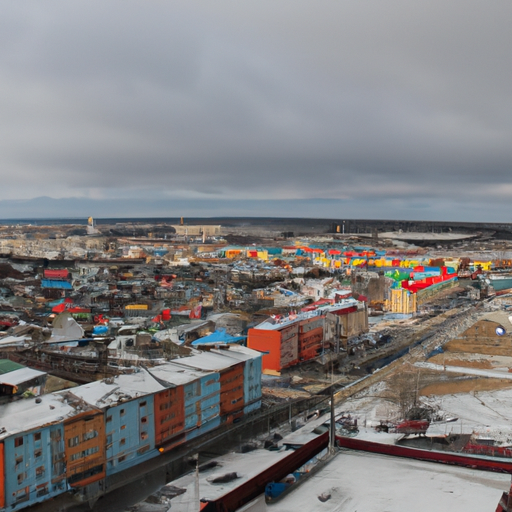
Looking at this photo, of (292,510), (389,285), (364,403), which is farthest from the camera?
(389,285)

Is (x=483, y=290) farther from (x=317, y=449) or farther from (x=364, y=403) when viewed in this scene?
(x=317, y=449)

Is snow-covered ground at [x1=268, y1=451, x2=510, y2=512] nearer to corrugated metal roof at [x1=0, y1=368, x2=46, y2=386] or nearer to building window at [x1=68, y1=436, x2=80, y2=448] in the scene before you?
building window at [x1=68, y1=436, x2=80, y2=448]

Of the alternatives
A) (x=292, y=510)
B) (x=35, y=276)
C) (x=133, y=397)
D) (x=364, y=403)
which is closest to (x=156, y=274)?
(x=35, y=276)

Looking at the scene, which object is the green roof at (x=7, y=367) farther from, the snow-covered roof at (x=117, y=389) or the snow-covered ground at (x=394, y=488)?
the snow-covered ground at (x=394, y=488)

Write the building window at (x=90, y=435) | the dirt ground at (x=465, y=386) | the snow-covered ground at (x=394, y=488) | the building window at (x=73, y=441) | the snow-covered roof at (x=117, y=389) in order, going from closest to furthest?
the snow-covered ground at (x=394, y=488) → the building window at (x=73, y=441) → the building window at (x=90, y=435) → the snow-covered roof at (x=117, y=389) → the dirt ground at (x=465, y=386)

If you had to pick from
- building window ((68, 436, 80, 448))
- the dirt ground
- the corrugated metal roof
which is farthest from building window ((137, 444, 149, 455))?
the dirt ground

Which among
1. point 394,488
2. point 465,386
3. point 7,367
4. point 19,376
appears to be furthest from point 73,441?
point 465,386

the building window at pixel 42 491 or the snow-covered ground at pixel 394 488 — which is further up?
the snow-covered ground at pixel 394 488

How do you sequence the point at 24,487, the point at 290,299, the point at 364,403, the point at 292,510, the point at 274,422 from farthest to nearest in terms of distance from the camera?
1. the point at 290,299
2. the point at 364,403
3. the point at 274,422
4. the point at 24,487
5. the point at 292,510

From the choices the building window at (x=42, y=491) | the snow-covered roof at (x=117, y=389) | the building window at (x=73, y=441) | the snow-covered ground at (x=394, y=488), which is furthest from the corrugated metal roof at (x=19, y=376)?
the snow-covered ground at (x=394, y=488)

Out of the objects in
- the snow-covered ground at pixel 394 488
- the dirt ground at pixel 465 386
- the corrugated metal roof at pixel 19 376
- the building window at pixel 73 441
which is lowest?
the dirt ground at pixel 465 386

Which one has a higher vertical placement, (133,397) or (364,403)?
(133,397)
